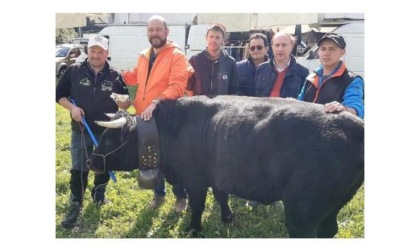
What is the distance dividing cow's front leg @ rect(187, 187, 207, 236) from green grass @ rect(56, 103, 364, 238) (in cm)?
12

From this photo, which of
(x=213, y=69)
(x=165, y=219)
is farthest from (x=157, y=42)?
(x=165, y=219)

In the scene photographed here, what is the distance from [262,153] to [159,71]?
2.04 meters

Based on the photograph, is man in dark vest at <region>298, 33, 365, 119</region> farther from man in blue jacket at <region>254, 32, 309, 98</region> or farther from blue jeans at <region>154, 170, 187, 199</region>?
blue jeans at <region>154, 170, 187, 199</region>

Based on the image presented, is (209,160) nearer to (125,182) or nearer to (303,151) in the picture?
(303,151)

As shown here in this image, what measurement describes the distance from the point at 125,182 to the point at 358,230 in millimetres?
3872

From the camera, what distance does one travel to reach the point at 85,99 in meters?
5.56

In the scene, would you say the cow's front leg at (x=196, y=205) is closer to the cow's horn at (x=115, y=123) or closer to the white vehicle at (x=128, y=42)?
the cow's horn at (x=115, y=123)

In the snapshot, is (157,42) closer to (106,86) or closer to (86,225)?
(106,86)

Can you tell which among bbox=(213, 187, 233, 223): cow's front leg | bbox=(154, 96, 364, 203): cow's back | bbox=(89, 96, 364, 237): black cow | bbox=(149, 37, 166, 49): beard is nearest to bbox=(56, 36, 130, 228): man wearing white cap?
bbox=(89, 96, 364, 237): black cow

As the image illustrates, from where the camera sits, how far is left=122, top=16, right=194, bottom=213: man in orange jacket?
535cm

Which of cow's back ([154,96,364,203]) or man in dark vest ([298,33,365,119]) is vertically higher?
man in dark vest ([298,33,365,119])

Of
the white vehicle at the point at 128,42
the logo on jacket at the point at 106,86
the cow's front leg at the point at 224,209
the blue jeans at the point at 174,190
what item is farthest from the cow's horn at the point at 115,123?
the white vehicle at the point at 128,42

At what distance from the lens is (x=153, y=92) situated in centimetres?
555
